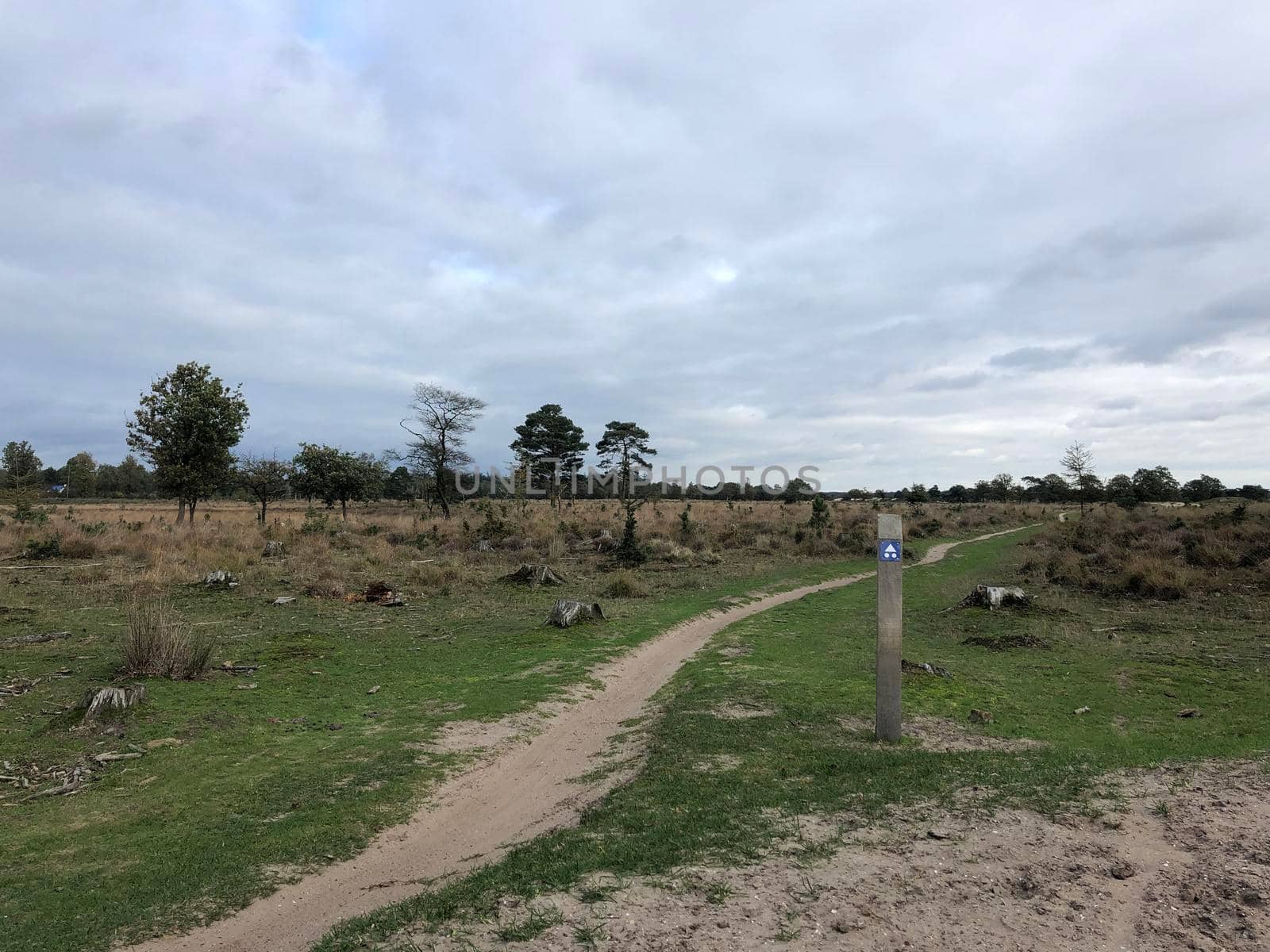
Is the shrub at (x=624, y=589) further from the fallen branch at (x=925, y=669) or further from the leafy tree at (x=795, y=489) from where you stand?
the leafy tree at (x=795, y=489)

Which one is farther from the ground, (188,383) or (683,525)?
(188,383)

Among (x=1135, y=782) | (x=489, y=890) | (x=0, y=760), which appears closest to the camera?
(x=489, y=890)

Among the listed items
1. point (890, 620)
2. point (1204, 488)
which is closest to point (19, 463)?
point (890, 620)

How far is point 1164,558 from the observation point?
767 inches

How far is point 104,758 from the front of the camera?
6547 mm

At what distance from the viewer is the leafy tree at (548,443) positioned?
197ft

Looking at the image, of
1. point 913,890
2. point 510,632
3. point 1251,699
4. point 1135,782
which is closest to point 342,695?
point 510,632

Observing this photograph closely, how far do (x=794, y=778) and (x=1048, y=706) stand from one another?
4546mm

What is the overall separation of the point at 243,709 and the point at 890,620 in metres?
7.53

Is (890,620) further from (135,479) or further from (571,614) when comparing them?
(135,479)

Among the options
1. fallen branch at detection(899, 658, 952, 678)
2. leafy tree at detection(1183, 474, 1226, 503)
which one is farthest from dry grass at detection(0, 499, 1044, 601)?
leafy tree at detection(1183, 474, 1226, 503)

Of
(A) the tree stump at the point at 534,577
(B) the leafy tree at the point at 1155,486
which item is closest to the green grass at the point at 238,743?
(A) the tree stump at the point at 534,577

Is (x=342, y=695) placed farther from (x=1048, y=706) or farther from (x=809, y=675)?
(x=1048, y=706)

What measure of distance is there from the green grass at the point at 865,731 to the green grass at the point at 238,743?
5.20 feet
